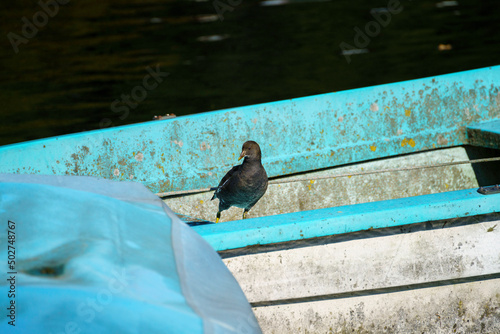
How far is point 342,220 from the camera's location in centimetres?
247

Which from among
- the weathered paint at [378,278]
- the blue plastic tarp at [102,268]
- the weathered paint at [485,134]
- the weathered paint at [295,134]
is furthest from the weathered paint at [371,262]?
the weathered paint at [295,134]

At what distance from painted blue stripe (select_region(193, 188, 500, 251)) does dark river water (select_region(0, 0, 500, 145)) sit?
5.94 metres

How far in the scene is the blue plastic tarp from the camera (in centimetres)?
118

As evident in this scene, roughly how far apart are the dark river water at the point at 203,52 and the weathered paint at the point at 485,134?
15.7 ft

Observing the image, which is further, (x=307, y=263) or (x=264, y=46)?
(x=264, y=46)

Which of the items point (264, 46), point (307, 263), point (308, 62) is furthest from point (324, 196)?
point (264, 46)

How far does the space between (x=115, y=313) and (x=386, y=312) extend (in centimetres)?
177

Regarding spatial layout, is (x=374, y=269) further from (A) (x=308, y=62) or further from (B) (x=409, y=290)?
(A) (x=308, y=62)

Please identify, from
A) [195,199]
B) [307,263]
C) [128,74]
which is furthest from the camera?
[128,74]

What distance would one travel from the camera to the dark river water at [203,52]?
29.1 feet

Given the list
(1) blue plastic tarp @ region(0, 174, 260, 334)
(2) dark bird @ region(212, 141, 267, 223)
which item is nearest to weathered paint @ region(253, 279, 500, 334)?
(2) dark bird @ region(212, 141, 267, 223)

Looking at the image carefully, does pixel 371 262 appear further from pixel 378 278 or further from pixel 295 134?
pixel 295 134

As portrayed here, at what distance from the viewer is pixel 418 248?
258cm

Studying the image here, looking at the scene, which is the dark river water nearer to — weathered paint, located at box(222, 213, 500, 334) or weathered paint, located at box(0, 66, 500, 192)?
weathered paint, located at box(0, 66, 500, 192)
